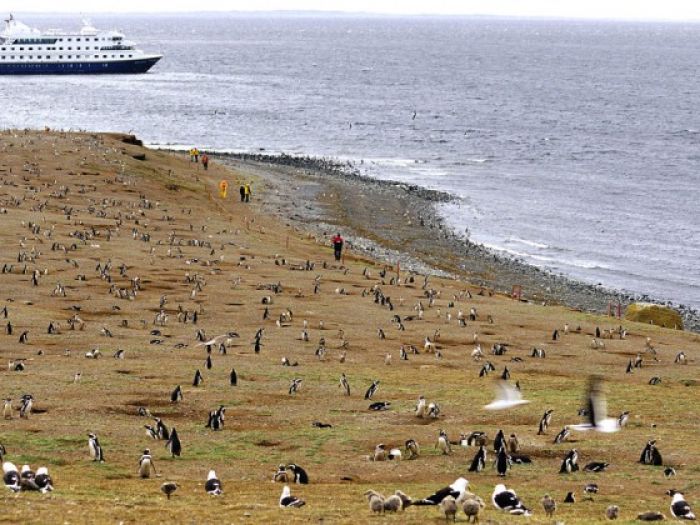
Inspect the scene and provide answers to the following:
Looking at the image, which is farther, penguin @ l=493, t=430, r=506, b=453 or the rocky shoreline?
the rocky shoreline

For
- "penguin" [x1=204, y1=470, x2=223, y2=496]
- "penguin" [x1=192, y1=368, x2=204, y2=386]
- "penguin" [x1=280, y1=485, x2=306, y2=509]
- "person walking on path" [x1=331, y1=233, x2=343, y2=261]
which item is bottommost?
"person walking on path" [x1=331, y1=233, x2=343, y2=261]

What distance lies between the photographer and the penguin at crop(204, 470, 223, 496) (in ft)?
60.8

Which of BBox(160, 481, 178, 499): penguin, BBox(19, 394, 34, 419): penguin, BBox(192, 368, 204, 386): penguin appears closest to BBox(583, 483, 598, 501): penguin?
BBox(160, 481, 178, 499): penguin

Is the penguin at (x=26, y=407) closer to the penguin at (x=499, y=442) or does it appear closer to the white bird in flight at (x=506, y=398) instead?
the penguin at (x=499, y=442)

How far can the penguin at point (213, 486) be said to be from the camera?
18531 mm

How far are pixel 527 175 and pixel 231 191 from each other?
3052 centimetres

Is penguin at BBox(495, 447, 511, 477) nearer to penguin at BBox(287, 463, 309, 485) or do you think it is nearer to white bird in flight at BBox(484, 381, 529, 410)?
penguin at BBox(287, 463, 309, 485)

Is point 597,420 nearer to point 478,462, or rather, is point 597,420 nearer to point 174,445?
point 478,462

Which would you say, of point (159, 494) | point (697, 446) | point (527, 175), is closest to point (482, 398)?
point (697, 446)

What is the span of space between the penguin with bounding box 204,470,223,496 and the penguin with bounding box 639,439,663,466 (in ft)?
27.2

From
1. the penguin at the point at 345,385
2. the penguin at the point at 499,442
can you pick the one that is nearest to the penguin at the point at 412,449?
the penguin at the point at 499,442

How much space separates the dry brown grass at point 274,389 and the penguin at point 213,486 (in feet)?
0.75

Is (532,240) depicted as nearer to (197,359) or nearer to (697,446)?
(197,359)

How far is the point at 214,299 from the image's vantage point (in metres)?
39.8
